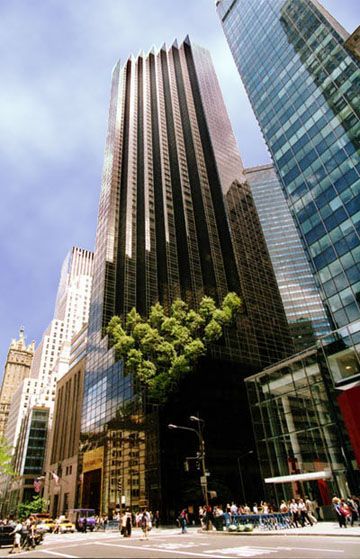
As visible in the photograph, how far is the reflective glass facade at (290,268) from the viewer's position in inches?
4129

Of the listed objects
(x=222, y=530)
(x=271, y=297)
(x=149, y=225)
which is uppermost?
(x=149, y=225)

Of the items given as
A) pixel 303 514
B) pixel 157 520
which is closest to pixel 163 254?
pixel 157 520

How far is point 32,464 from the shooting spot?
11206 cm

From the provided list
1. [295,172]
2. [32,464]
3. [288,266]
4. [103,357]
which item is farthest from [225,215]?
[32,464]

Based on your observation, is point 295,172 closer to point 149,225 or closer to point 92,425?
point 149,225

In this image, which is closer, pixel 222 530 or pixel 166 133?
pixel 222 530

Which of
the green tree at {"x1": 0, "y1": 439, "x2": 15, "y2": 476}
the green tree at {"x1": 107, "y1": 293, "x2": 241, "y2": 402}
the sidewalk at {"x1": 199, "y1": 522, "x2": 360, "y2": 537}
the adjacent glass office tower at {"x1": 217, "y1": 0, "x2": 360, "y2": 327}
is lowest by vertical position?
the sidewalk at {"x1": 199, "y1": 522, "x2": 360, "y2": 537}

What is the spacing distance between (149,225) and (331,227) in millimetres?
39796

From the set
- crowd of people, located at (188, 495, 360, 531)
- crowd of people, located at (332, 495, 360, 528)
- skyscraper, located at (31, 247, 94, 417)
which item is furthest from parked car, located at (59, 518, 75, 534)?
skyscraper, located at (31, 247, 94, 417)

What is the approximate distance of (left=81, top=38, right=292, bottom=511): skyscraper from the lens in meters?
50.6

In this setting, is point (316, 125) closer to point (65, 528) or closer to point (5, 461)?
point (65, 528)

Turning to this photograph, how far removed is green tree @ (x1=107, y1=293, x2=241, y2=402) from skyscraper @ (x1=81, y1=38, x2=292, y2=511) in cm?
664

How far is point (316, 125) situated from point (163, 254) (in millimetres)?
33473

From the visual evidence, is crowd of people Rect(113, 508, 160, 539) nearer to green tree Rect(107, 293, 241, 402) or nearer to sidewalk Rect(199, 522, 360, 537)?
sidewalk Rect(199, 522, 360, 537)
